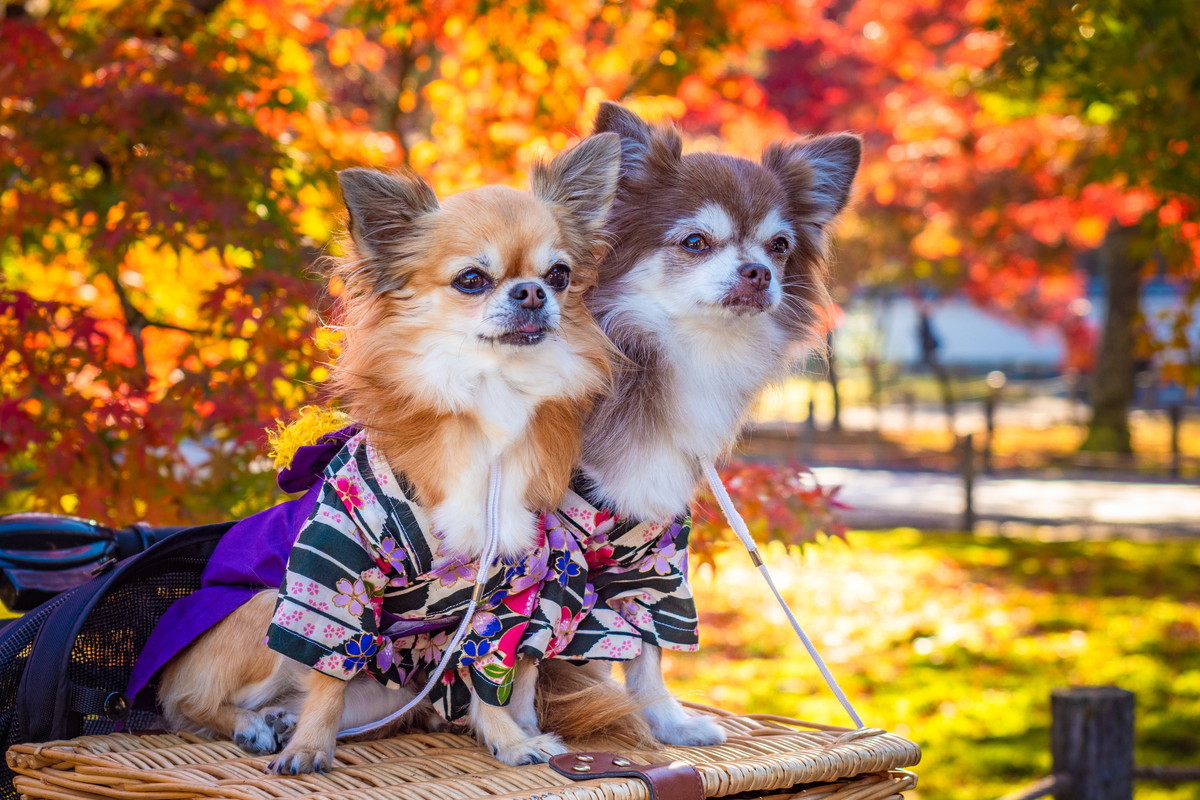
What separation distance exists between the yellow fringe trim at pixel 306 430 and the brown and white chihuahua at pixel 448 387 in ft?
0.42

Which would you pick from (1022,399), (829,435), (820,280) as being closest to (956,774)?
(820,280)

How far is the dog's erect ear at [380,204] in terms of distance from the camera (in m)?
1.96

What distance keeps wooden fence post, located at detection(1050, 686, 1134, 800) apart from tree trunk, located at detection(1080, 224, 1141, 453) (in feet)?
29.7

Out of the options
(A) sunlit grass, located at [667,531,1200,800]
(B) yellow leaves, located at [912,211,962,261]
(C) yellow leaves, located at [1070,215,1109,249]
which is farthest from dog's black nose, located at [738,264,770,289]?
(B) yellow leaves, located at [912,211,962,261]

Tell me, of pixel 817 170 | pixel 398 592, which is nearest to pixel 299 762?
pixel 398 592

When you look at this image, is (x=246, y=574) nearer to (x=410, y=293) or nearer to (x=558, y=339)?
(x=410, y=293)

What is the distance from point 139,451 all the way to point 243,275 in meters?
0.51

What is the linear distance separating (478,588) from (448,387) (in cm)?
36

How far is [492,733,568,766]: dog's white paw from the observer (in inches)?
75.5

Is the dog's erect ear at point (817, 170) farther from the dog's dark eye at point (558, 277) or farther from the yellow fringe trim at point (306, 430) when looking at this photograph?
the yellow fringe trim at point (306, 430)

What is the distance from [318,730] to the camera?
1.84 metres

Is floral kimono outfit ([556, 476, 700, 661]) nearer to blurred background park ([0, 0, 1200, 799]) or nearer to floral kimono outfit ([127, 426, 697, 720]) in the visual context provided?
floral kimono outfit ([127, 426, 697, 720])

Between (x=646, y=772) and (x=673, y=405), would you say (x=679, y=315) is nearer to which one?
(x=673, y=405)

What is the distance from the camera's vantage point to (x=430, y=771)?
181 cm
